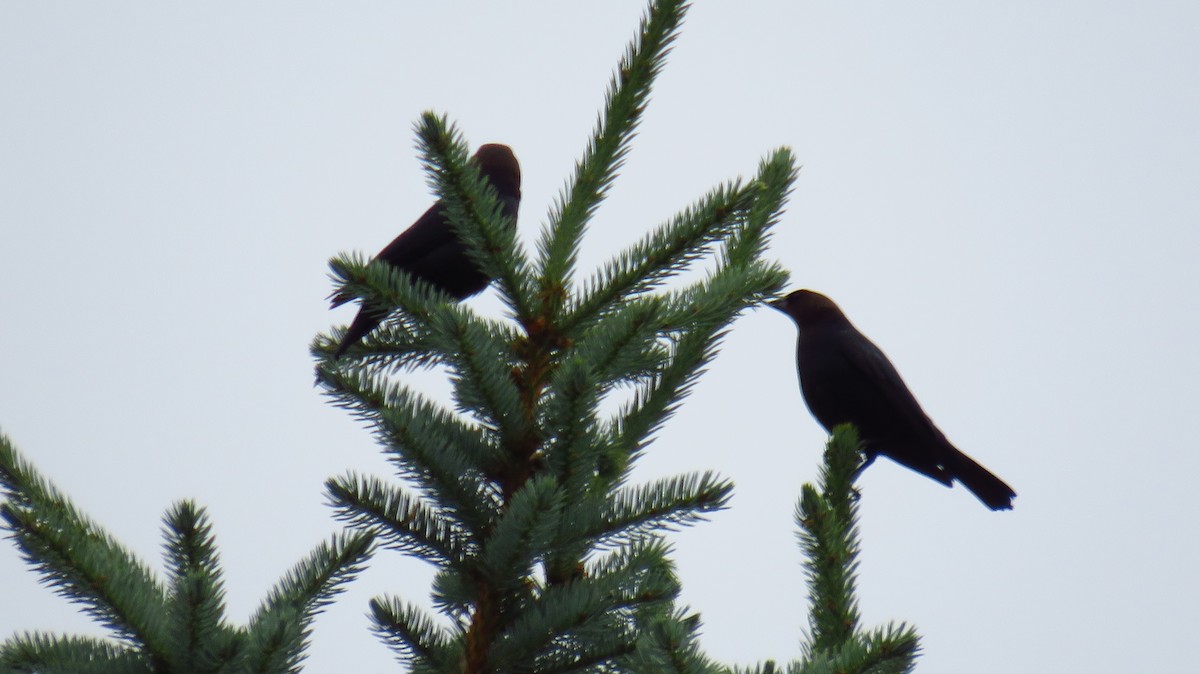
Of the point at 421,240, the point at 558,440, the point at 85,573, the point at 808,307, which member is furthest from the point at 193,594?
the point at 808,307

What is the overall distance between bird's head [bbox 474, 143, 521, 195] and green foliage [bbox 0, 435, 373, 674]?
370 centimetres

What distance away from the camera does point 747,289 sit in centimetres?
226

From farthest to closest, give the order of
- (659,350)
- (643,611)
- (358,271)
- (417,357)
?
1. (417,357)
2. (659,350)
3. (358,271)
4. (643,611)

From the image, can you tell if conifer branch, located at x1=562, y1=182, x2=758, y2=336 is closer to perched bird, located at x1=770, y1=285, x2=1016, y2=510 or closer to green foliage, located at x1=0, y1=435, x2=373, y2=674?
green foliage, located at x1=0, y1=435, x2=373, y2=674

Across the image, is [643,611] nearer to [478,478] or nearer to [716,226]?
[478,478]

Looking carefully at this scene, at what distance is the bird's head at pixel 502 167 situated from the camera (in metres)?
5.47

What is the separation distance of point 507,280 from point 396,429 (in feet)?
1.65

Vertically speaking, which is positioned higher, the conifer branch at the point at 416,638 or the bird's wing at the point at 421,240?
the bird's wing at the point at 421,240

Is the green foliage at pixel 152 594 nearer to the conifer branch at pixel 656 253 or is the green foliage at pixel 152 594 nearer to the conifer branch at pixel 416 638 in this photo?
the conifer branch at pixel 416 638

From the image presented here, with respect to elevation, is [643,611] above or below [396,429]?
below

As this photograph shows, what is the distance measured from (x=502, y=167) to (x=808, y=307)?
1.77 meters

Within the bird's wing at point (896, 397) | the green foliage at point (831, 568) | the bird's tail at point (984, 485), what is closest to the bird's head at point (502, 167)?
the bird's wing at point (896, 397)

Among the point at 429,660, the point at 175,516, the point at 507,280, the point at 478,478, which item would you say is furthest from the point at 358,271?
the point at 429,660

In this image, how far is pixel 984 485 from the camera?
463 centimetres
